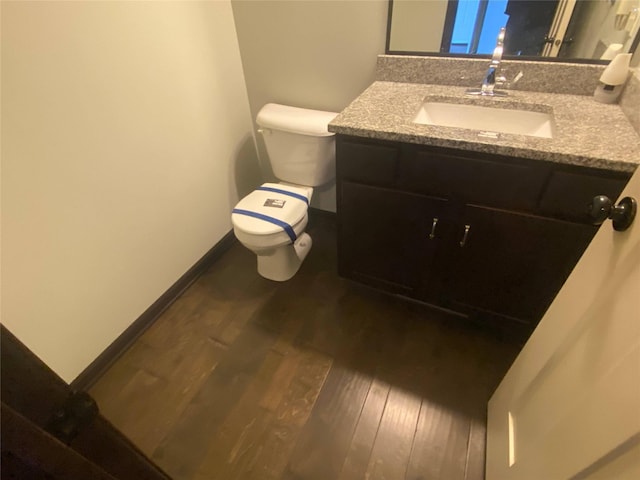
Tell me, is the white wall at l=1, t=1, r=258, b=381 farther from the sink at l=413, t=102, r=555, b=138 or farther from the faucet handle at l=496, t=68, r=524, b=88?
the faucet handle at l=496, t=68, r=524, b=88

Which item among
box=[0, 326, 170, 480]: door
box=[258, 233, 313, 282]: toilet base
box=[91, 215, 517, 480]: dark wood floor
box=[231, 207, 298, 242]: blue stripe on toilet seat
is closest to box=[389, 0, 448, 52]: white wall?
box=[231, 207, 298, 242]: blue stripe on toilet seat

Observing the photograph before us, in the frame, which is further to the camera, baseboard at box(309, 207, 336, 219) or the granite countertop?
baseboard at box(309, 207, 336, 219)

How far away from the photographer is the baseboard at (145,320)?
4.50ft

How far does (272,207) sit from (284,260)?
0.98ft

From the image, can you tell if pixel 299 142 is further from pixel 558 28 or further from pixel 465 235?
pixel 558 28

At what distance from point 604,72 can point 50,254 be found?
2.00 metres

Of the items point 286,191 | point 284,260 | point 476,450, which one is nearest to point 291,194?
point 286,191

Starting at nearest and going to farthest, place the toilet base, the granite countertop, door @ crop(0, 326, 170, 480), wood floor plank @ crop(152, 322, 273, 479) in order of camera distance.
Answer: door @ crop(0, 326, 170, 480), the granite countertop, wood floor plank @ crop(152, 322, 273, 479), the toilet base

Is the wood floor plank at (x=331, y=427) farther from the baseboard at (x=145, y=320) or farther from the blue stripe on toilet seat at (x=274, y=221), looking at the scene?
the baseboard at (x=145, y=320)

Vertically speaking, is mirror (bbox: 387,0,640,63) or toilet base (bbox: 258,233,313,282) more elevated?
mirror (bbox: 387,0,640,63)

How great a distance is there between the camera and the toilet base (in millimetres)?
1718

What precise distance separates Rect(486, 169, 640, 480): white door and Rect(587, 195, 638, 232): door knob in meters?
0.02

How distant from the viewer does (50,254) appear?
1.13 metres

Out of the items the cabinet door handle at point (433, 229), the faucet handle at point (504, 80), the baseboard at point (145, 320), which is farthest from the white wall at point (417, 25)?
the baseboard at point (145, 320)
